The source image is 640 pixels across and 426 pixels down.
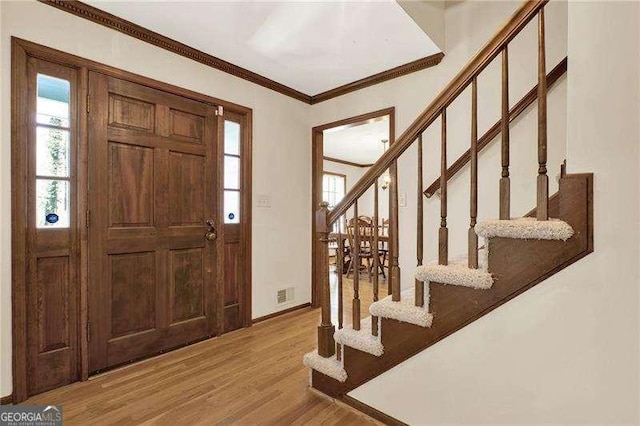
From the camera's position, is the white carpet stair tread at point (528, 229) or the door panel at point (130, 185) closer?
the white carpet stair tread at point (528, 229)

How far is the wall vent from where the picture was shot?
3.26 metres

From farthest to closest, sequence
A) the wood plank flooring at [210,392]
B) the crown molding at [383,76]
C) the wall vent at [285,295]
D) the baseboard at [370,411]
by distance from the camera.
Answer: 1. the wall vent at [285,295]
2. the crown molding at [383,76]
3. the wood plank flooring at [210,392]
4. the baseboard at [370,411]

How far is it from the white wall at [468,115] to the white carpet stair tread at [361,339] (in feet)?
3.58

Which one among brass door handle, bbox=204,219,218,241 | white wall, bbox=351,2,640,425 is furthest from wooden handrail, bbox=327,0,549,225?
brass door handle, bbox=204,219,218,241

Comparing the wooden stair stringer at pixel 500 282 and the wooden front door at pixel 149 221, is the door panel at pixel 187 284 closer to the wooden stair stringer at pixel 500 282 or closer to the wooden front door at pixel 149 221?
the wooden front door at pixel 149 221

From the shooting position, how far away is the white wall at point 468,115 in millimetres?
2107

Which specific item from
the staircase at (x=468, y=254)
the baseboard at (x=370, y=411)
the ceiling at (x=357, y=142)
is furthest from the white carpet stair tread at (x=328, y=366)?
the ceiling at (x=357, y=142)

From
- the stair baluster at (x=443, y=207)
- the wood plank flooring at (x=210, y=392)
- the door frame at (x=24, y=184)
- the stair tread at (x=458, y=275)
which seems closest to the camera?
the stair tread at (x=458, y=275)

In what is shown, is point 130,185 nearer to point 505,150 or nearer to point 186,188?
point 186,188

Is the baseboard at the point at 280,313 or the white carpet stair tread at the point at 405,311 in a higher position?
the white carpet stair tread at the point at 405,311

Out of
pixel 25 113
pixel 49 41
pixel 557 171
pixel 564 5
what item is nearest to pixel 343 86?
pixel 564 5

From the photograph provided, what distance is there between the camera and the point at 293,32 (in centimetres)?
230

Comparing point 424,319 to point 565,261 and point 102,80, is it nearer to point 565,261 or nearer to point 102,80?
point 565,261

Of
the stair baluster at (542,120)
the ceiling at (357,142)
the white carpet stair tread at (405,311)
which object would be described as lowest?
the white carpet stair tread at (405,311)
